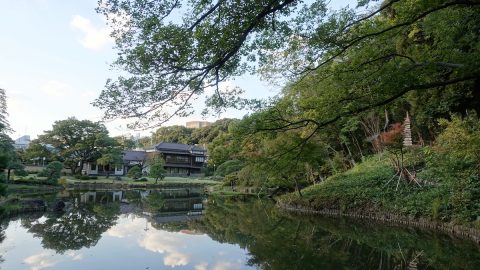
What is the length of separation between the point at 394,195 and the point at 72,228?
38.2 feet

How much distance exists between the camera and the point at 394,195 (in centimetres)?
1396

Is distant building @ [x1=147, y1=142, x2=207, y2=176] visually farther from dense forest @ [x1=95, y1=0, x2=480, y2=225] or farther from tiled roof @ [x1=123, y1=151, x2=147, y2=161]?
dense forest @ [x1=95, y1=0, x2=480, y2=225]

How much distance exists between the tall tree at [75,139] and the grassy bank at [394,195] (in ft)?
85.0

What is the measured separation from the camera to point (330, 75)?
302 inches

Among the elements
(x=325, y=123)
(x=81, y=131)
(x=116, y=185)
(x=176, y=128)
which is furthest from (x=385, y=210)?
(x=176, y=128)

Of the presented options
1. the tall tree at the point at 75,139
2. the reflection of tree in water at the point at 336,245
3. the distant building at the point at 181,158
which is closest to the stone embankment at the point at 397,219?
the reflection of tree in water at the point at 336,245

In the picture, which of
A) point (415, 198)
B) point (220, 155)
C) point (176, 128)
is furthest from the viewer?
point (176, 128)

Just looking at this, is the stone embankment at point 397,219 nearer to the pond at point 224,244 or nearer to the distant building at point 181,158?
the pond at point 224,244

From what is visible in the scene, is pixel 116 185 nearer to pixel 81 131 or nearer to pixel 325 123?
pixel 81 131

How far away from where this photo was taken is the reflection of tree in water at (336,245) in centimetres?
772

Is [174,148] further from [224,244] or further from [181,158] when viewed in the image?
[224,244]

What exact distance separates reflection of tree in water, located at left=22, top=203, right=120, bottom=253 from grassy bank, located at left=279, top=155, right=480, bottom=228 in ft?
29.4

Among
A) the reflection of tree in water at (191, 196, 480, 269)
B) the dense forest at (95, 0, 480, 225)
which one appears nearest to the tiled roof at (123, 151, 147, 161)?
the reflection of tree in water at (191, 196, 480, 269)

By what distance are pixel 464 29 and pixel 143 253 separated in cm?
963
